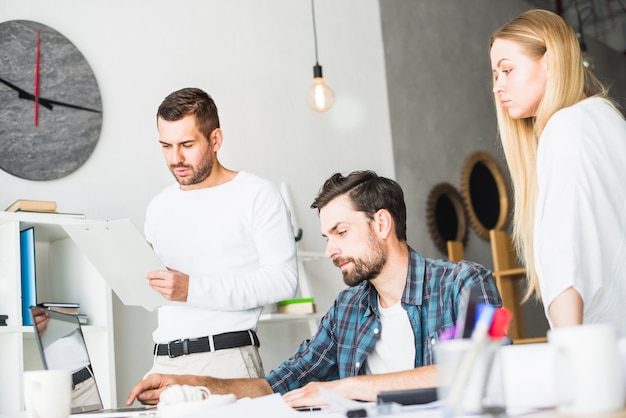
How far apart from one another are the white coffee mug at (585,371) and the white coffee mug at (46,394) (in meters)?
0.89

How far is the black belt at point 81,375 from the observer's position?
1.76 m

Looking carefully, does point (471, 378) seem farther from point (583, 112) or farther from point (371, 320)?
point (371, 320)

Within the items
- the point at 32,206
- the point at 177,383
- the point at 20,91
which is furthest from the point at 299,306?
the point at 177,383

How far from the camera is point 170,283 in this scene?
232 centimetres

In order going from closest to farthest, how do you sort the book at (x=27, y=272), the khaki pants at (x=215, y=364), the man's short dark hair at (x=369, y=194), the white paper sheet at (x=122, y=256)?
the man's short dark hair at (x=369, y=194) < the white paper sheet at (x=122, y=256) < the khaki pants at (x=215, y=364) < the book at (x=27, y=272)

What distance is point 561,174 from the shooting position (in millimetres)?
1380

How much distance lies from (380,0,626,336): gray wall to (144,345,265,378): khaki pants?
103 inches

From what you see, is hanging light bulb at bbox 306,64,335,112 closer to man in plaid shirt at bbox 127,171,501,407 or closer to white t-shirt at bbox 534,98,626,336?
man in plaid shirt at bbox 127,171,501,407

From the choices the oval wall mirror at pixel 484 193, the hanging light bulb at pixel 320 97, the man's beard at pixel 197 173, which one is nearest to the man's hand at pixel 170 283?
the man's beard at pixel 197 173

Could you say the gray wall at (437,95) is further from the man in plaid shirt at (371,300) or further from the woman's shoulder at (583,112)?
the woman's shoulder at (583,112)

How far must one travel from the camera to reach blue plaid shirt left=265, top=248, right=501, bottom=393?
74.6 inches

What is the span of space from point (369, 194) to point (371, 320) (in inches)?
13.8

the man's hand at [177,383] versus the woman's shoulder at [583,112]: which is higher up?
the woman's shoulder at [583,112]

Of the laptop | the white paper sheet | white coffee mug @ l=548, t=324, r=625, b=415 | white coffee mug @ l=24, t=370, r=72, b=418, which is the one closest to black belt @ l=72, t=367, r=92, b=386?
the laptop
